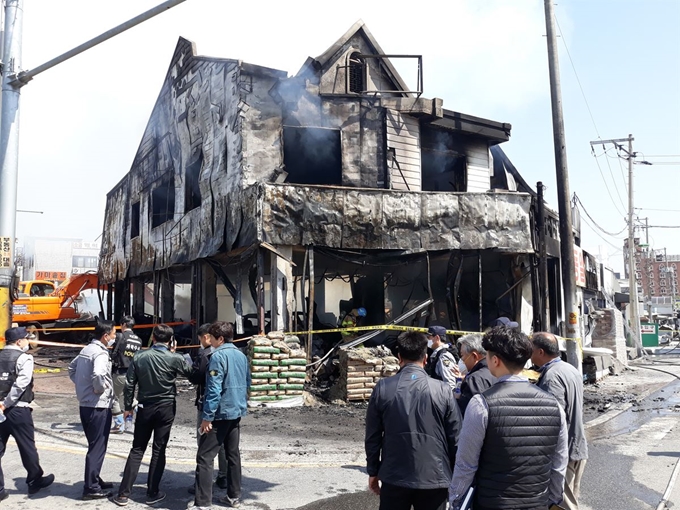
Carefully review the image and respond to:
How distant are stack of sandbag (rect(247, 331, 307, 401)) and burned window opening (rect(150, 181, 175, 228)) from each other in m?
11.0

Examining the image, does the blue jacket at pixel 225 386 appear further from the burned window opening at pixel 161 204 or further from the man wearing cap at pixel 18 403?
the burned window opening at pixel 161 204

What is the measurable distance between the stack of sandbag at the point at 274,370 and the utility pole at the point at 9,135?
4291 millimetres

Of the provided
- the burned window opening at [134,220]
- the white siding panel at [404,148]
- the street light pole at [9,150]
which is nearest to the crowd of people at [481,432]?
the street light pole at [9,150]

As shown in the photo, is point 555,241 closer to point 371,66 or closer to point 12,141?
point 371,66

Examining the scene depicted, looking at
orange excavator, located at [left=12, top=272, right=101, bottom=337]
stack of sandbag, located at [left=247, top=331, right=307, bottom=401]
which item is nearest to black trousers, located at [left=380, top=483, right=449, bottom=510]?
stack of sandbag, located at [left=247, top=331, right=307, bottom=401]

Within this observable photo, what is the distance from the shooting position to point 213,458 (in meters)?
Answer: 5.16

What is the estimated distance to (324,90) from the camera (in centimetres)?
1560

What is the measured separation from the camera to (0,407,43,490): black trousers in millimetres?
5297

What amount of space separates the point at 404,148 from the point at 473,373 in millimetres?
11927

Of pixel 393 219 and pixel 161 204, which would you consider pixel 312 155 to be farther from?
pixel 161 204

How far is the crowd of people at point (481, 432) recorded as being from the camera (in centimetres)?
286

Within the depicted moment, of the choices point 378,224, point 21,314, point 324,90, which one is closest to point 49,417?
point 378,224

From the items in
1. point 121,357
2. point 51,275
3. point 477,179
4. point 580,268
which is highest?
point 477,179

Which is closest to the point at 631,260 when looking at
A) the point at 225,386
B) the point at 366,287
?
the point at 366,287
